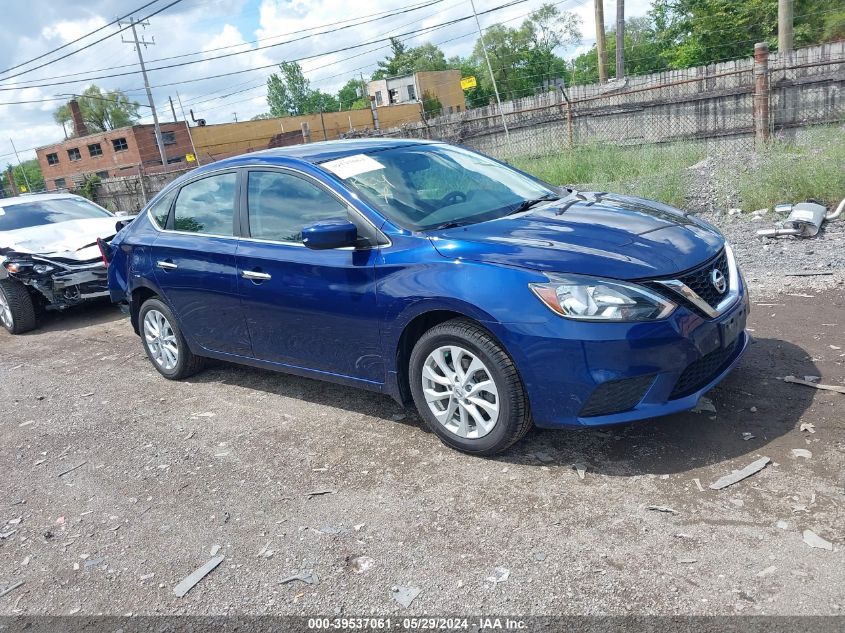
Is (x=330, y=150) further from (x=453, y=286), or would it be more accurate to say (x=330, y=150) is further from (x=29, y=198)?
(x=29, y=198)

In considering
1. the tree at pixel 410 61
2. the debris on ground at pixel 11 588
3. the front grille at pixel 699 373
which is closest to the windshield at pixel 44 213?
the debris on ground at pixel 11 588

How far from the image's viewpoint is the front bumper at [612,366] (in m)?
3.25

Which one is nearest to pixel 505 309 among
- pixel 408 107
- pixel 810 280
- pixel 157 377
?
Result: pixel 157 377

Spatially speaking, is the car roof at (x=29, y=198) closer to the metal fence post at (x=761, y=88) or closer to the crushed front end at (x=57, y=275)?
the crushed front end at (x=57, y=275)

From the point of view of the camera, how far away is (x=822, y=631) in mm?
2305

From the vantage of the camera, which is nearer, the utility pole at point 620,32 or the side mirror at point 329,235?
the side mirror at point 329,235

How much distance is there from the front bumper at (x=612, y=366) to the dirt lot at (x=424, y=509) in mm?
337

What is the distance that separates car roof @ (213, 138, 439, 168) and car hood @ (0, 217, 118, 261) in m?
4.12

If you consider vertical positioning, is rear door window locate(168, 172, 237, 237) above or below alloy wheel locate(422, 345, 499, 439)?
above

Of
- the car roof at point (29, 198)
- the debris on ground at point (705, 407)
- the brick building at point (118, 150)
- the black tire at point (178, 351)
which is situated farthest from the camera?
the brick building at point (118, 150)

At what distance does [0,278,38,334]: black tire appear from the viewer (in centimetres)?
823

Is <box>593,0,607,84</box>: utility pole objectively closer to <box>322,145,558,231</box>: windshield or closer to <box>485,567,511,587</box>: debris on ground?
<box>322,145,558,231</box>: windshield

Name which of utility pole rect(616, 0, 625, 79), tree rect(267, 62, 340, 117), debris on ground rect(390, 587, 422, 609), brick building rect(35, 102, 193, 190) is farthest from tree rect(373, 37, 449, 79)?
debris on ground rect(390, 587, 422, 609)

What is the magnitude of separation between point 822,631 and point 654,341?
135cm
